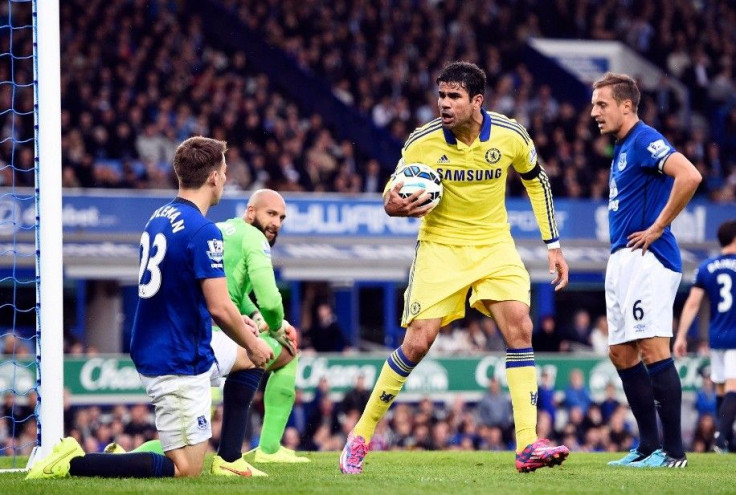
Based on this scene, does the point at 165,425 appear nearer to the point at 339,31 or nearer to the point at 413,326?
the point at 413,326

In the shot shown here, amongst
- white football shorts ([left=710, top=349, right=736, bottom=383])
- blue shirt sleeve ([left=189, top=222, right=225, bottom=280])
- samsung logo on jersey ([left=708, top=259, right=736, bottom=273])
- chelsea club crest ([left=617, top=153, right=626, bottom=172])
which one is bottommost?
white football shorts ([left=710, top=349, right=736, bottom=383])

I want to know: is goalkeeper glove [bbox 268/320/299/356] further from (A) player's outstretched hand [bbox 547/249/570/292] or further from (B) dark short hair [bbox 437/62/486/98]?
(B) dark short hair [bbox 437/62/486/98]

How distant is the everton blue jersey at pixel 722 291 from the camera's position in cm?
1053

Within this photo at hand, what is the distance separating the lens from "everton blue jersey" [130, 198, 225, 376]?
616 cm

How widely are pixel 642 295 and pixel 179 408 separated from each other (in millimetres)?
2989

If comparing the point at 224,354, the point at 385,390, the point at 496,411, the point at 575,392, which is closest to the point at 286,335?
the point at 224,354

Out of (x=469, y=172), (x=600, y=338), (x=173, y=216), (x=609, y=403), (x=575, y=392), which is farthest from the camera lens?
(x=600, y=338)

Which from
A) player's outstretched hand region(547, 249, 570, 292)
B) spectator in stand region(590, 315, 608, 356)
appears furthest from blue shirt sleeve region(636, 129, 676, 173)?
spectator in stand region(590, 315, 608, 356)

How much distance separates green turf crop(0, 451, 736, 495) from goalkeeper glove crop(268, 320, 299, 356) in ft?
2.54

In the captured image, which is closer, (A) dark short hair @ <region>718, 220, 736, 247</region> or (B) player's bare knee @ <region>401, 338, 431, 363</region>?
(B) player's bare knee @ <region>401, 338, 431, 363</region>

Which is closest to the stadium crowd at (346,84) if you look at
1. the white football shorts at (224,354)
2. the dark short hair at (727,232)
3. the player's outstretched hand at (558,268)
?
the dark short hair at (727,232)

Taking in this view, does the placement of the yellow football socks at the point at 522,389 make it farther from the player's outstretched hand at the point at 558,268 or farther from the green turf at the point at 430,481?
the player's outstretched hand at the point at 558,268

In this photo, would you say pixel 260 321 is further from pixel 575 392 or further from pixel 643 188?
pixel 575 392

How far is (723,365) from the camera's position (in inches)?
417
